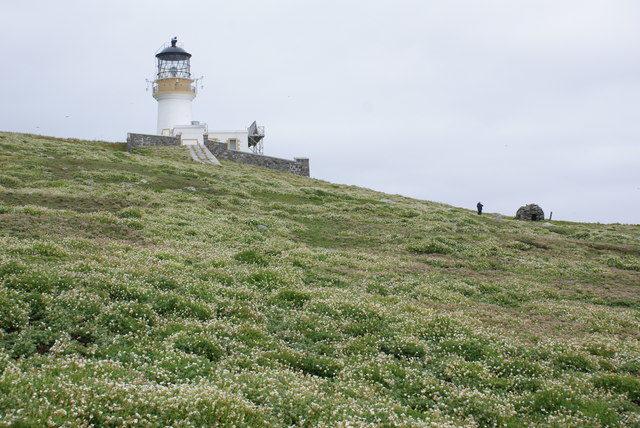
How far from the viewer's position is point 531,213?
218ft

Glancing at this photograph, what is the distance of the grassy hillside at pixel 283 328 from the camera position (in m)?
8.66

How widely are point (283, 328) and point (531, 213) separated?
60100 mm

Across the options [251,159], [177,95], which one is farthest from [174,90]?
[251,159]

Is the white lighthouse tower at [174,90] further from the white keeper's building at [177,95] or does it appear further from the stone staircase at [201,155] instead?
the stone staircase at [201,155]

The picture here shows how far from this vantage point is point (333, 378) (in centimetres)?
1096

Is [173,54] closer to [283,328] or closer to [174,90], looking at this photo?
[174,90]

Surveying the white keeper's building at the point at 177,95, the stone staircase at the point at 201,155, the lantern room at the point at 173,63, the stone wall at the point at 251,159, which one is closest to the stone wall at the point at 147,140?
the stone staircase at the point at 201,155

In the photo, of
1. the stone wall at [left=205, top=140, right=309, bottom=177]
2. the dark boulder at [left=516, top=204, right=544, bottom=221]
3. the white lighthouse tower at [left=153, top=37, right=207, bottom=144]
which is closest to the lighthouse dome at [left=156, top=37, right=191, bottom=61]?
the white lighthouse tower at [left=153, top=37, right=207, bottom=144]

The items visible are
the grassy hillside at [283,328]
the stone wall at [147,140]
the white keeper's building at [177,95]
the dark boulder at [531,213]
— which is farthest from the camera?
the white keeper's building at [177,95]

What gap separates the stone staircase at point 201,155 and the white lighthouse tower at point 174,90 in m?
14.6

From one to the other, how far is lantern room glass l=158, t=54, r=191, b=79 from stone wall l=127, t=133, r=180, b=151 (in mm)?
18531

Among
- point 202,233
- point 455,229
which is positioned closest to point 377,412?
point 202,233

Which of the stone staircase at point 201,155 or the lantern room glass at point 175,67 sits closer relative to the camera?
the stone staircase at point 201,155

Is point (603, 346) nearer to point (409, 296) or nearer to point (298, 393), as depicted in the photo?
point (409, 296)
